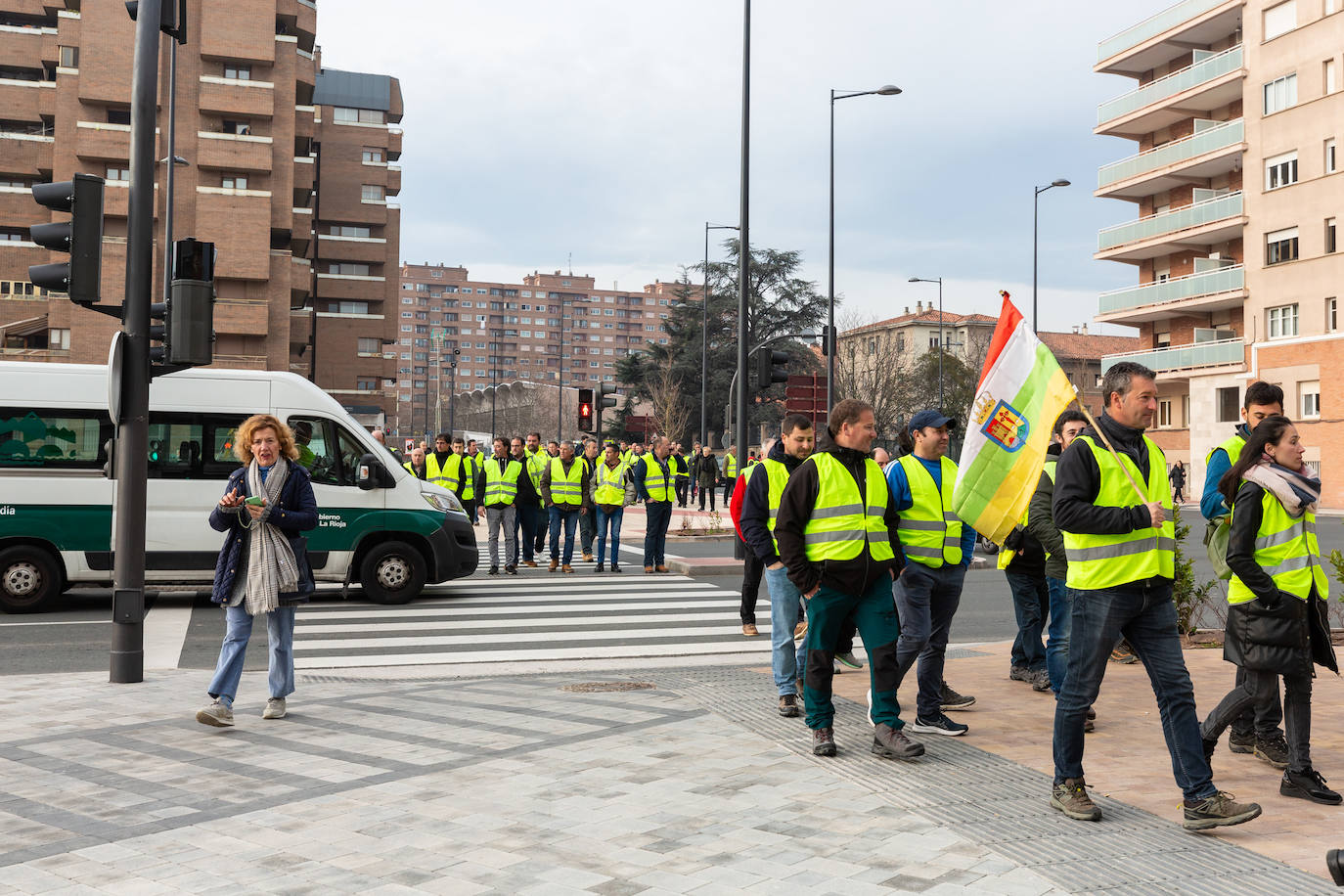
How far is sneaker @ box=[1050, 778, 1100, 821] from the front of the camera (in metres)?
5.36

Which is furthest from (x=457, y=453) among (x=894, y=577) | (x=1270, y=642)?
(x=1270, y=642)

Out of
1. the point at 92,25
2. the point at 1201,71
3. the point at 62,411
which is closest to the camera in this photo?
the point at 62,411

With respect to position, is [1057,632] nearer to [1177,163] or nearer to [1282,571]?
[1282,571]

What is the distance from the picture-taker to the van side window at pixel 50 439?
13.3m

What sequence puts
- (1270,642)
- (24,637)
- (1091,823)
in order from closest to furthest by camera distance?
(1091,823), (1270,642), (24,637)

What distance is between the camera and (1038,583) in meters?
8.70

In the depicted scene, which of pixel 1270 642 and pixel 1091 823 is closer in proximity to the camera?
pixel 1091 823

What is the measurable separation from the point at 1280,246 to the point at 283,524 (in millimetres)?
46133

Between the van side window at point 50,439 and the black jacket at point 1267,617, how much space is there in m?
11.4

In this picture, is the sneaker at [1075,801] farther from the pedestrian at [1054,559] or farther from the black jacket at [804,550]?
the pedestrian at [1054,559]

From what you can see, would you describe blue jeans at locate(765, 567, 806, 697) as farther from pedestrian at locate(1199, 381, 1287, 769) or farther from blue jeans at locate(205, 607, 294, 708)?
blue jeans at locate(205, 607, 294, 708)

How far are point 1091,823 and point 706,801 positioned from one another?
5.41 ft

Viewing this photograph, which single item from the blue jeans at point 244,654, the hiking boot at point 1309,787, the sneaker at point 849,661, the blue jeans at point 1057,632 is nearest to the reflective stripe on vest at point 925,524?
the blue jeans at point 1057,632

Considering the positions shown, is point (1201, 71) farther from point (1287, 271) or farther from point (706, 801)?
point (706, 801)
